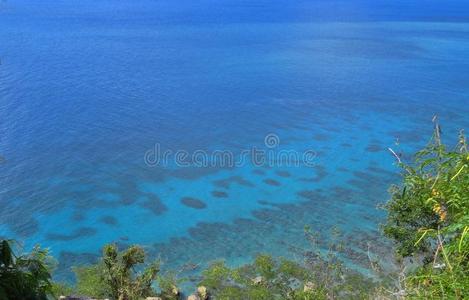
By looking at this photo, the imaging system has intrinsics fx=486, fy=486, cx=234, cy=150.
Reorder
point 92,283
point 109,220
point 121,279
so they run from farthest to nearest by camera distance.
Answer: point 109,220
point 92,283
point 121,279

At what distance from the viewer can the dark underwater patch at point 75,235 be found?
29625 mm

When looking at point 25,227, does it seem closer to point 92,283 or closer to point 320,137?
point 92,283

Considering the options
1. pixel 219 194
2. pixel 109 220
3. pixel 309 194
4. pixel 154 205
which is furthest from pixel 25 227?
pixel 309 194

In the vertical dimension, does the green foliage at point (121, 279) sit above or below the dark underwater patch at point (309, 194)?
above

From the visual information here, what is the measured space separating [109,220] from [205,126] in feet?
53.6

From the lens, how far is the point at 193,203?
33.6m

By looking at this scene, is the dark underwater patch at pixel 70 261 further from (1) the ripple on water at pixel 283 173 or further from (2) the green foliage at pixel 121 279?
(1) the ripple on water at pixel 283 173

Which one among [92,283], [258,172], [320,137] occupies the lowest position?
[258,172]

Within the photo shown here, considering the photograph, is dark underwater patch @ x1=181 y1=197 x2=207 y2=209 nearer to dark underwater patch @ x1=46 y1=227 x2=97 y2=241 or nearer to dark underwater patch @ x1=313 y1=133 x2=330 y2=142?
dark underwater patch @ x1=46 y1=227 x2=97 y2=241

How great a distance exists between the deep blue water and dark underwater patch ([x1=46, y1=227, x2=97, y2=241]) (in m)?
0.11

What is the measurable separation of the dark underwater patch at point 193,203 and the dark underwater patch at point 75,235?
6.37m

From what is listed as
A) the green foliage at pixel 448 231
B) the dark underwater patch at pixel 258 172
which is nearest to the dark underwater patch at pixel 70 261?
the dark underwater patch at pixel 258 172

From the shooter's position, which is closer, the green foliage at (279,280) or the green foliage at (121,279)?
the green foliage at (121,279)

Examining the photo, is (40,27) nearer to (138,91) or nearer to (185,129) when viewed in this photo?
(138,91)
